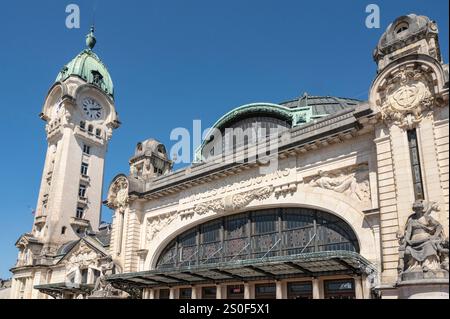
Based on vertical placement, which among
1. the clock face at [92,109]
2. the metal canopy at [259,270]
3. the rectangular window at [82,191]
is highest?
the clock face at [92,109]

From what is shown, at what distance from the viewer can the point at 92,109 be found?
62.8 metres

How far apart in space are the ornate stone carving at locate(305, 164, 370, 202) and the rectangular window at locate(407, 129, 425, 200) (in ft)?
10.2

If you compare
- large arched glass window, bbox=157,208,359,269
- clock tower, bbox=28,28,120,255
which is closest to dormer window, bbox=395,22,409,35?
large arched glass window, bbox=157,208,359,269

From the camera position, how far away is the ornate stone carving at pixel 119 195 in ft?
116

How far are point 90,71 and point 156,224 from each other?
132ft

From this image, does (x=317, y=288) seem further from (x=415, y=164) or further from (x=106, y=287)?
(x=106, y=287)

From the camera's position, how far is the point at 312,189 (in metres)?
24.0

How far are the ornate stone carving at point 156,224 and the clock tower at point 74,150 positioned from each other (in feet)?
75.9

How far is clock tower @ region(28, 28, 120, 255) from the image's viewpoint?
5419 cm

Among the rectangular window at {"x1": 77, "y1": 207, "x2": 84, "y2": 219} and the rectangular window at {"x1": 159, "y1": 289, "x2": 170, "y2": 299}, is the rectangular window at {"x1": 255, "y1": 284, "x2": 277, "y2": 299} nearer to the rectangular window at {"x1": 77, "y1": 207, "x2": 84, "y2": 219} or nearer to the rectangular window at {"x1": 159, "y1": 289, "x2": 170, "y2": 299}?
the rectangular window at {"x1": 159, "y1": 289, "x2": 170, "y2": 299}

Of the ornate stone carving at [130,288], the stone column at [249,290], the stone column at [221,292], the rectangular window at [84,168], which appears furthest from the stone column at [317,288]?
the rectangular window at [84,168]

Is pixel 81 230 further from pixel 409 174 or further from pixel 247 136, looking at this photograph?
pixel 409 174

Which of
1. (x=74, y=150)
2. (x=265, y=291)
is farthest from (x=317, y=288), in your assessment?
(x=74, y=150)

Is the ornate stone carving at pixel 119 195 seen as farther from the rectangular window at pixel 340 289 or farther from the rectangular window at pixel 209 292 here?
the rectangular window at pixel 340 289
